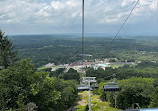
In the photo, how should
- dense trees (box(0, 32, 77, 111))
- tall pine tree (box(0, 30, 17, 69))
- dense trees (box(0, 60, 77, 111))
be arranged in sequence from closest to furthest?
dense trees (box(0, 32, 77, 111)) < dense trees (box(0, 60, 77, 111)) < tall pine tree (box(0, 30, 17, 69))

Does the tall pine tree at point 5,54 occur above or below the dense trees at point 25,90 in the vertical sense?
above

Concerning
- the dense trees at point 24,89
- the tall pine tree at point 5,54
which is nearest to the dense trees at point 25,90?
the dense trees at point 24,89

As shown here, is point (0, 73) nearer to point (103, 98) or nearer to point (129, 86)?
point (129, 86)

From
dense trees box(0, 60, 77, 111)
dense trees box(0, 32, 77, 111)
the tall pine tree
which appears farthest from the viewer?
the tall pine tree

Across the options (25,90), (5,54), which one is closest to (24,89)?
(25,90)

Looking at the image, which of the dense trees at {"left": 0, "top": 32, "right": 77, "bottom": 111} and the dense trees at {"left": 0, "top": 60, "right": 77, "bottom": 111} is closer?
the dense trees at {"left": 0, "top": 32, "right": 77, "bottom": 111}

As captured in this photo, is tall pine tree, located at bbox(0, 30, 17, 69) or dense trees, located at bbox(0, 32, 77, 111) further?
tall pine tree, located at bbox(0, 30, 17, 69)

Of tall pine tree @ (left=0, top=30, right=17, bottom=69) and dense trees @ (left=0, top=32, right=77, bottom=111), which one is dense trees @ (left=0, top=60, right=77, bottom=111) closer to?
dense trees @ (left=0, top=32, right=77, bottom=111)

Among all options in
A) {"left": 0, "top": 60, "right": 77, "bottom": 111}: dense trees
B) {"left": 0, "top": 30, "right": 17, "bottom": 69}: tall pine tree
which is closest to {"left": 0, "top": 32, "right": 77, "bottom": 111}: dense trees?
{"left": 0, "top": 60, "right": 77, "bottom": 111}: dense trees

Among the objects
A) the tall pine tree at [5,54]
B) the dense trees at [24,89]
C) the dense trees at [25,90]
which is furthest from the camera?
the tall pine tree at [5,54]

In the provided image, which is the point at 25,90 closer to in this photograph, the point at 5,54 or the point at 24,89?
the point at 24,89

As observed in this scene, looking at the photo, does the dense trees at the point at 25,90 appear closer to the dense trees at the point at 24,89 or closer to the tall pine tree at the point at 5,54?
the dense trees at the point at 24,89

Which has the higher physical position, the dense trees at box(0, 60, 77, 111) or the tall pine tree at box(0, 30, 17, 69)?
the tall pine tree at box(0, 30, 17, 69)
